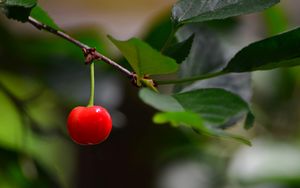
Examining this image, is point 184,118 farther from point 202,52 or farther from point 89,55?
point 202,52

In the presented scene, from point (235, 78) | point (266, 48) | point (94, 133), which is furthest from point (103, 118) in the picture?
point (235, 78)

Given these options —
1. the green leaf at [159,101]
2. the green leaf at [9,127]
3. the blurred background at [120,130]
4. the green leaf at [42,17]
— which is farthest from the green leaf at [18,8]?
the green leaf at [9,127]

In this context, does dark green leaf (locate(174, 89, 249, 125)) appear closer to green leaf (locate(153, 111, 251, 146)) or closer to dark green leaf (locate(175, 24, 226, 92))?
green leaf (locate(153, 111, 251, 146))

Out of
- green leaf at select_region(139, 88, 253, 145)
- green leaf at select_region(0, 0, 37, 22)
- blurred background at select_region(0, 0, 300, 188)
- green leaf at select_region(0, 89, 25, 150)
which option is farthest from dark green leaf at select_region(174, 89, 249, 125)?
green leaf at select_region(0, 89, 25, 150)

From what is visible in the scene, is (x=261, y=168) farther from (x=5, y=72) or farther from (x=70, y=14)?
(x=70, y=14)

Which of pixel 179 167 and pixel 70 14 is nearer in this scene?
pixel 179 167

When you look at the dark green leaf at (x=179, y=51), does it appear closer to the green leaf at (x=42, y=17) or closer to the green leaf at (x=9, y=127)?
the green leaf at (x=42, y=17)
